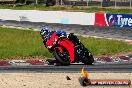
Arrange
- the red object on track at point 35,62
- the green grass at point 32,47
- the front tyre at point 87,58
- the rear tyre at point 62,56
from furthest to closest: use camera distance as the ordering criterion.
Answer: the green grass at point 32,47
the red object on track at point 35,62
the front tyre at point 87,58
the rear tyre at point 62,56

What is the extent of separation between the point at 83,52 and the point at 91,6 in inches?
1520

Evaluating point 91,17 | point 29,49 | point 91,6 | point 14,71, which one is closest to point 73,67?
point 14,71

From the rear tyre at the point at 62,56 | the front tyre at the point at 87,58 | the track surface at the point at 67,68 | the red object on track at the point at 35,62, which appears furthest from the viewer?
the red object on track at the point at 35,62

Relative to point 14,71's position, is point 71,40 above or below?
above

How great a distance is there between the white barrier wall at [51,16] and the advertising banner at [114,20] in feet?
1.72

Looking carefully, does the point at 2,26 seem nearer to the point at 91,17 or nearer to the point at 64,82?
the point at 91,17

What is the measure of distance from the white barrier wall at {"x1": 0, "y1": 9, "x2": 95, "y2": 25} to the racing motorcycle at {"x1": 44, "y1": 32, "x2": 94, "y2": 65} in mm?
13520

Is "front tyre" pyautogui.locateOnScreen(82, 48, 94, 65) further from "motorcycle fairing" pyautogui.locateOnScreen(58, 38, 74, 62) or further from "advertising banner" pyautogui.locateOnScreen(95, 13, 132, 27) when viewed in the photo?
"advertising banner" pyautogui.locateOnScreen(95, 13, 132, 27)

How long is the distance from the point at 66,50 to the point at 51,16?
17.0m

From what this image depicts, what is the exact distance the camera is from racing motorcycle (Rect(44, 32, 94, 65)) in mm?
17453

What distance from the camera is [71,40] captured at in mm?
17750

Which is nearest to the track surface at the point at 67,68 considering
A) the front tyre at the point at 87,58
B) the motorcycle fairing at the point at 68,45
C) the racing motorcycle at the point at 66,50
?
the front tyre at the point at 87,58

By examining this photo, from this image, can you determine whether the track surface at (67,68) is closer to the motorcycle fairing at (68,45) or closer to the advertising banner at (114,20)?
the motorcycle fairing at (68,45)

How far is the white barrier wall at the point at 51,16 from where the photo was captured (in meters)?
31.3
